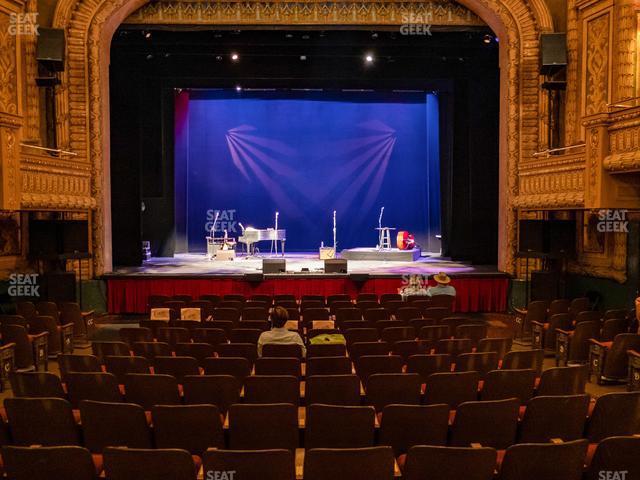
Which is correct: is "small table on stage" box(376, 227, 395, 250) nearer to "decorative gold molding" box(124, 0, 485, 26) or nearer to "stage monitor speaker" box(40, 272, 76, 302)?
"decorative gold molding" box(124, 0, 485, 26)

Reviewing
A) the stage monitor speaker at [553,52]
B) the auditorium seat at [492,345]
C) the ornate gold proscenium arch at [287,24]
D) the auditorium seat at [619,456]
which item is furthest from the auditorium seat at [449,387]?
the stage monitor speaker at [553,52]

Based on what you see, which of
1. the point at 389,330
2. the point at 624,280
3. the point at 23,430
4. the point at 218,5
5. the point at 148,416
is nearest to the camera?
the point at 23,430

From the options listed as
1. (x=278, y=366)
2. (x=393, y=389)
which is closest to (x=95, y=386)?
(x=278, y=366)

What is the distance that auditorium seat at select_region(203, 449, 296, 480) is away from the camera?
271 centimetres

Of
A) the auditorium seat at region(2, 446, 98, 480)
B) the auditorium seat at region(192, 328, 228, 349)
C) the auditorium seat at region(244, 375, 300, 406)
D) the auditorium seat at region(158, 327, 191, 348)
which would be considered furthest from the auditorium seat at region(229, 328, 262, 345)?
the auditorium seat at region(2, 446, 98, 480)

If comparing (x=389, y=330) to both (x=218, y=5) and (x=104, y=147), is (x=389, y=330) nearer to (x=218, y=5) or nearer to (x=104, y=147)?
(x=104, y=147)

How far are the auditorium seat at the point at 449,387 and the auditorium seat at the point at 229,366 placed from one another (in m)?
1.48

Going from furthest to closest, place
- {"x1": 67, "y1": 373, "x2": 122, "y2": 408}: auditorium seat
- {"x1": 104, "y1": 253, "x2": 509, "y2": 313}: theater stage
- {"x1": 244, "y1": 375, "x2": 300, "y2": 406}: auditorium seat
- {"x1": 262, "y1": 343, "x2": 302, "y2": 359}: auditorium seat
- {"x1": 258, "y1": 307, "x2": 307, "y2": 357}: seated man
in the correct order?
1. {"x1": 104, "y1": 253, "x2": 509, "y2": 313}: theater stage
2. {"x1": 258, "y1": 307, "x2": 307, "y2": 357}: seated man
3. {"x1": 262, "y1": 343, "x2": 302, "y2": 359}: auditorium seat
4. {"x1": 67, "y1": 373, "x2": 122, "y2": 408}: auditorium seat
5. {"x1": 244, "y1": 375, "x2": 300, "y2": 406}: auditorium seat

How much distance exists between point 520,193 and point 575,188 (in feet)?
6.59

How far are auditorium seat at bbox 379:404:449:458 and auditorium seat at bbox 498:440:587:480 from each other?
678 millimetres

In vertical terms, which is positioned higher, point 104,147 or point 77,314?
point 104,147

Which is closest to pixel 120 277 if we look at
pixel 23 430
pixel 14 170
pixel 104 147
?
pixel 104 147

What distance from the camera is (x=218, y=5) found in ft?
44.2

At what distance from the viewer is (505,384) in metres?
4.48
